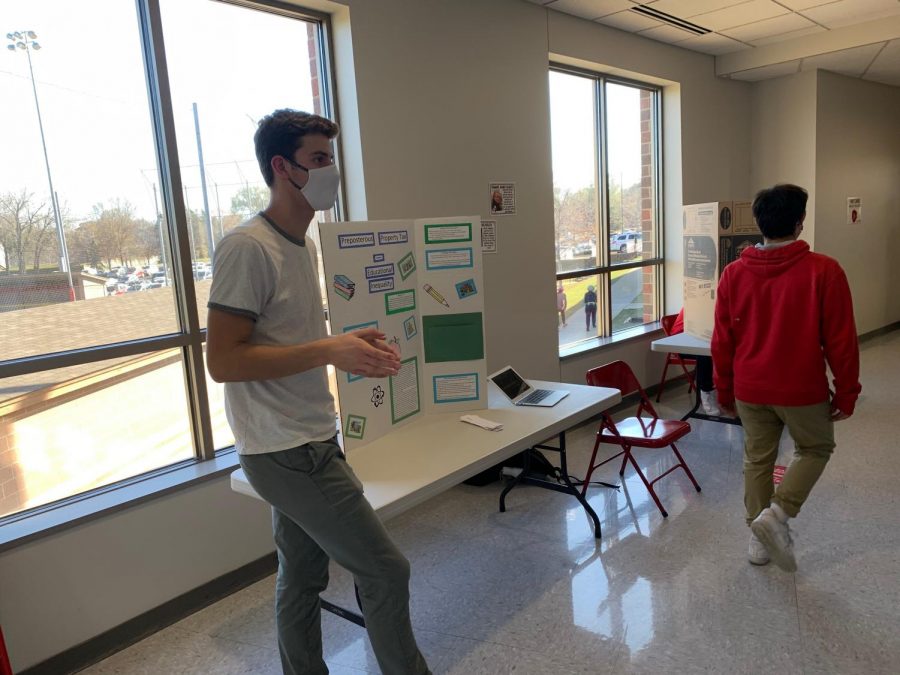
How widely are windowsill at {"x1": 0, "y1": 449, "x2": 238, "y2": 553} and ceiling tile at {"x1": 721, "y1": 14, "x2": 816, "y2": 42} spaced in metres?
4.97

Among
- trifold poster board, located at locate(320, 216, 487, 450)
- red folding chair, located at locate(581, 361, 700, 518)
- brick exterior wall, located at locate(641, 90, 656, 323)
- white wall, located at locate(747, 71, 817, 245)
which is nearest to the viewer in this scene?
trifold poster board, located at locate(320, 216, 487, 450)

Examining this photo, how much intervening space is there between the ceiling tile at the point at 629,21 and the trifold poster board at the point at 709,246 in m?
1.51

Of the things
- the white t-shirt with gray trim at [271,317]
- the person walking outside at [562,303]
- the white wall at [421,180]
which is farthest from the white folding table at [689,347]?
the white t-shirt with gray trim at [271,317]

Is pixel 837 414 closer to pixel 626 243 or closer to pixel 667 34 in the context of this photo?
pixel 626 243

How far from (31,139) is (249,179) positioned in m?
0.93

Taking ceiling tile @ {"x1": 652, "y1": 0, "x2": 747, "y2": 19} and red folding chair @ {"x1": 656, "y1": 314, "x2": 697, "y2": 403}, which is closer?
ceiling tile @ {"x1": 652, "y1": 0, "x2": 747, "y2": 19}

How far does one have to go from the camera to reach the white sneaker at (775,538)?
269cm

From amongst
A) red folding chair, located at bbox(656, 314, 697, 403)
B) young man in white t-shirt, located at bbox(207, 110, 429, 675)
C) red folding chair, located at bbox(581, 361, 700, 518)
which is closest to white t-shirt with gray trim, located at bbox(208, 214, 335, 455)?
young man in white t-shirt, located at bbox(207, 110, 429, 675)

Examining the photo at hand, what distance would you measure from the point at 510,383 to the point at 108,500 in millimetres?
1778

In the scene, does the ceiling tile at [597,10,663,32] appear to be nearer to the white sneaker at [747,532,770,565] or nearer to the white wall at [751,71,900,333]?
the white wall at [751,71,900,333]

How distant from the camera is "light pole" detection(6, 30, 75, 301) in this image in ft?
8.11

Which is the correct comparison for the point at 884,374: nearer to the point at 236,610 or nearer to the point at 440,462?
the point at 440,462

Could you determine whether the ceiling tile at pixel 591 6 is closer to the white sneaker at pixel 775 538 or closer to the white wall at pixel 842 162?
the white wall at pixel 842 162

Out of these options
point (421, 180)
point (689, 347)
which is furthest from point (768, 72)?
point (421, 180)
